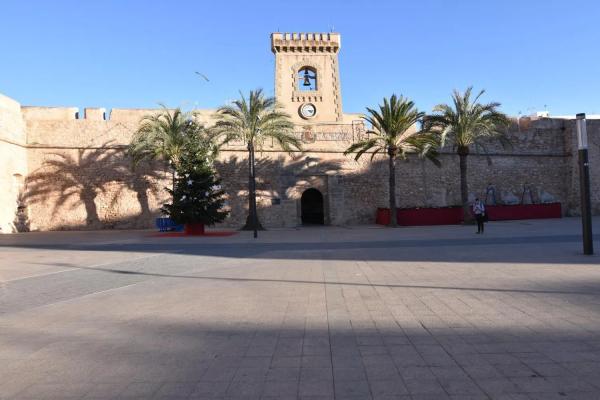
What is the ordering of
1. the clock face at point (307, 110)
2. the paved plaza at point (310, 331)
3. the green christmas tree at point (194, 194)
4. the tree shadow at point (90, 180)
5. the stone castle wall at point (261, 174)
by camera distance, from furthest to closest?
1. the clock face at point (307, 110)
2. the tree shadow at point (90, 180)
3. the stone castle wall at point (261, 174)
4. the green christmas tree at point (194, 194)
5. the paved plaza at point (310, 331)

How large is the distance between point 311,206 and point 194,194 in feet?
39.9

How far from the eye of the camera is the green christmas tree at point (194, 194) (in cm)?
2133

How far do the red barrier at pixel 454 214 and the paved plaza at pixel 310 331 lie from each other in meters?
15.3

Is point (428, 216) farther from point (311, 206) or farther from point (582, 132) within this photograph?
point (582, 132)

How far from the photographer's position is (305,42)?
3653 cm

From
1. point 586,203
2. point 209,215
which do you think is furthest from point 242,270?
point 209,215

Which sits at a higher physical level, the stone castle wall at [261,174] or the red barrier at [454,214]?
the stone castle wall at [261,174]

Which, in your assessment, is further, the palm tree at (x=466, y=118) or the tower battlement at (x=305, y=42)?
the tower battlement at (x=305, y=42)

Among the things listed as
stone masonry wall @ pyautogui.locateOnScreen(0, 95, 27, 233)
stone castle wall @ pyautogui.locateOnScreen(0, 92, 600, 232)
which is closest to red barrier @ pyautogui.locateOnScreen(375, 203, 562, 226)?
stone castle wall @ pyautogui.locateOnScreen(0, 92, 600, 232)

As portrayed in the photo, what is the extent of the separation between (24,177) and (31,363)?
25.2 meters

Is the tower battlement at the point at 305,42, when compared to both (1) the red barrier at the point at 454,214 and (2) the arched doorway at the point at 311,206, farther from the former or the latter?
(1) the red barrier at the point at 454,214

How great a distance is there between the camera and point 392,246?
1399 centimetres

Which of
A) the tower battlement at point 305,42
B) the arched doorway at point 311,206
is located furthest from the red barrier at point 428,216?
the tower battlement at point 305,42

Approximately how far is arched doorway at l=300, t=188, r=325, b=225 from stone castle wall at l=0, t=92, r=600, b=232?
353cm
